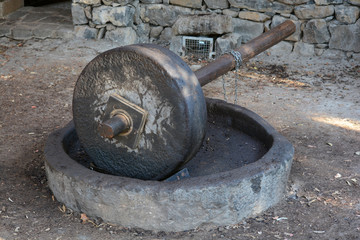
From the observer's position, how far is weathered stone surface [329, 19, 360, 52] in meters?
6.52

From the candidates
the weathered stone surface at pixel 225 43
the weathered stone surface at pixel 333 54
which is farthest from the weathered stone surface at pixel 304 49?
the weathered stone surface at pixel 225 43

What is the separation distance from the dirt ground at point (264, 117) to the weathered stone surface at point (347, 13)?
0.56 meters

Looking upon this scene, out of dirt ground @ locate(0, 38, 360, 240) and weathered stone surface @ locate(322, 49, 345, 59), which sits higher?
weathered stone surface @ locate(322, 49, 345, 59)

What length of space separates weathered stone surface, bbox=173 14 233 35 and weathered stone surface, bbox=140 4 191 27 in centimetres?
47

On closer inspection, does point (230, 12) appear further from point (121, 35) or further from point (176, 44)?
point (121, 35)

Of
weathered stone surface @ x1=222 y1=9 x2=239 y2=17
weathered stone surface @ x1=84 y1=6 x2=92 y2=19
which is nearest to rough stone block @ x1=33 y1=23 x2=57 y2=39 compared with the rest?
weathered stone surface @ x1=84 y1=6 x2=92 y2=19

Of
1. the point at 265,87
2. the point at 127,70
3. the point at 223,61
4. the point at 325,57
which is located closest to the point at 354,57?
the point at 325,57

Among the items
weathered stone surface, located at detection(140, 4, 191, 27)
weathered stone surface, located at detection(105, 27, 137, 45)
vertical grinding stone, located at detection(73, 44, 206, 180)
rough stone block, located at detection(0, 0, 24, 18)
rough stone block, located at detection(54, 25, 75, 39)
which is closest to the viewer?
vertical grinding stone, located at detection(73, 44, 206, 180)

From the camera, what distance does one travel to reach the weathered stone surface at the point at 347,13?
6.44 metres

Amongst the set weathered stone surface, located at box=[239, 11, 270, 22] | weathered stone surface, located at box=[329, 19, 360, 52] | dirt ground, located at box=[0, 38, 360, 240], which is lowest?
dirt ground, located at box=[0, 38, 360, 240]

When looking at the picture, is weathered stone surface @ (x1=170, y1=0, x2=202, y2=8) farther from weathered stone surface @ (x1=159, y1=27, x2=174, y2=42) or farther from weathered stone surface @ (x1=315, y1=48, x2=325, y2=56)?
weathered stone surface @ (x1=315, y1=48, x2=325, y2=56)

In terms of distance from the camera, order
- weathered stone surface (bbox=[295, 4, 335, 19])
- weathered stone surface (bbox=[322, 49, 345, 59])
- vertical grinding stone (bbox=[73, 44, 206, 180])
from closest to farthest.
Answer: vertical grinding stone (bbox=[73, 44, 206, 180])
weathered stone surface (bbox=[295, 4, 335, 19])
weathered stone surface (bbox=[322, 49, 345, 59])

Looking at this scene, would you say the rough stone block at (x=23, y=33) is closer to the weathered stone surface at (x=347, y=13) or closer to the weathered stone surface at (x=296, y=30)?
the weathered stone surface at (x=296, y=30)

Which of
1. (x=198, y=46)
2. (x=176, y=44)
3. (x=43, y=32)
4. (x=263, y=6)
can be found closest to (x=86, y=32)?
(x=43, y=32)
